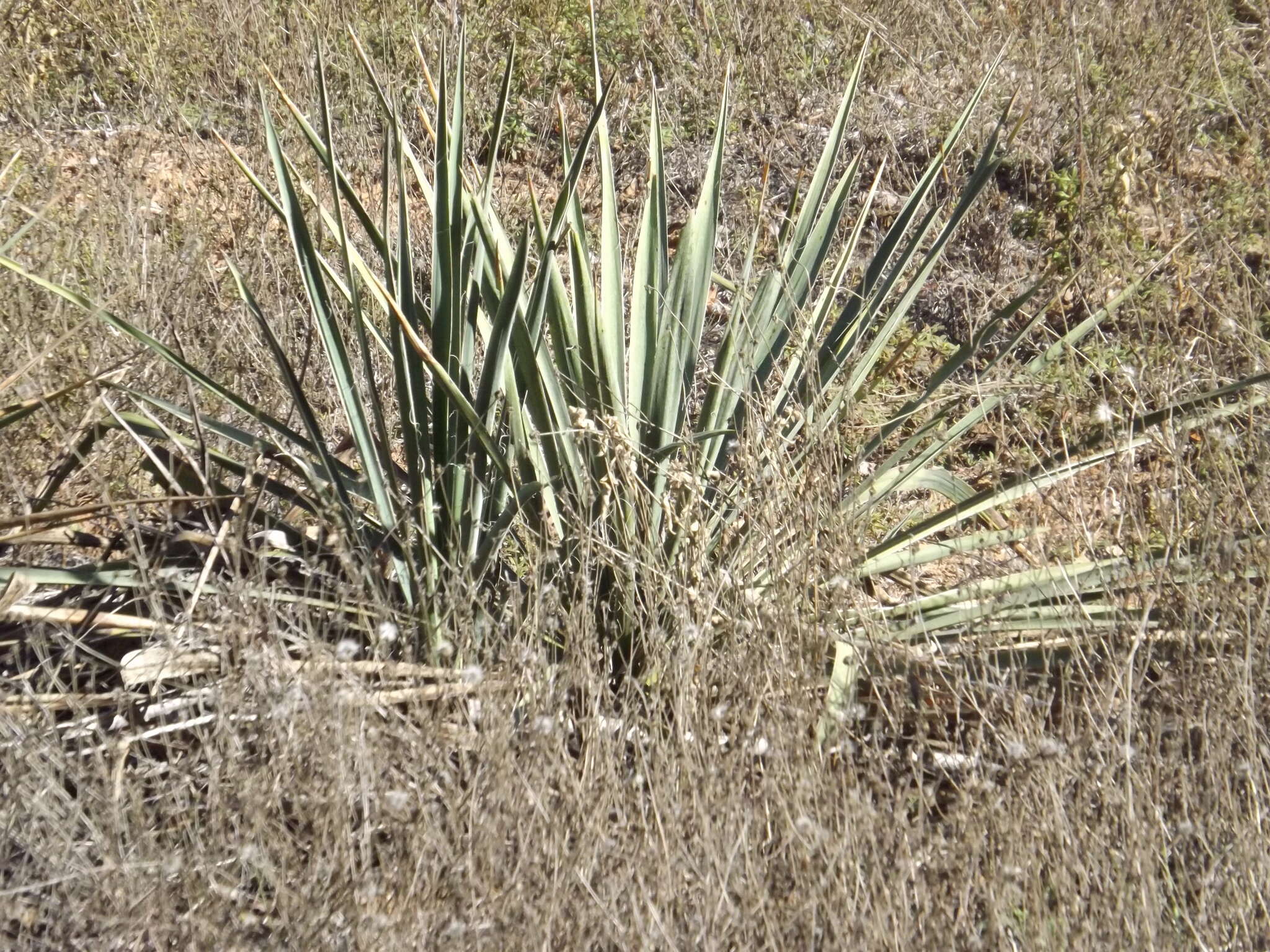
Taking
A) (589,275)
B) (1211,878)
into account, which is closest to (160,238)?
(589,275)

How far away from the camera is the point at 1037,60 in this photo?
177 inches

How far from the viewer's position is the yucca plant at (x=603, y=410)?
6.85 feet

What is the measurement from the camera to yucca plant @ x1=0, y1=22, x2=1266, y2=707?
2088mm

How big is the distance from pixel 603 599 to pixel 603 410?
0.39 metres

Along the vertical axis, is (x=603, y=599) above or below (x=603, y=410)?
below

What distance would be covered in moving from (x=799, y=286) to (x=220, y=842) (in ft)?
5.56

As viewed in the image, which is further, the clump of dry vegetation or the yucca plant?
the yucca plant

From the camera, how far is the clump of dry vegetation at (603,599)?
1.56 metres

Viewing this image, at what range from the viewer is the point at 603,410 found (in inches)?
88.0

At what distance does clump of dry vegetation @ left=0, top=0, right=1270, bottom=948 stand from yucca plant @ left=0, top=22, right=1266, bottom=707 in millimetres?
16

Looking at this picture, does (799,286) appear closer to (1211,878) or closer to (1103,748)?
(1103,748)

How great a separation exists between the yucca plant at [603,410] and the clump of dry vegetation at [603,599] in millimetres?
16

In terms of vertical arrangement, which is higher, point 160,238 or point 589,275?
point 160,238

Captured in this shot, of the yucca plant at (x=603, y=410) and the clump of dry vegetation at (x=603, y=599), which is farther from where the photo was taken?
the yucca plant at (x=603, y=410)
